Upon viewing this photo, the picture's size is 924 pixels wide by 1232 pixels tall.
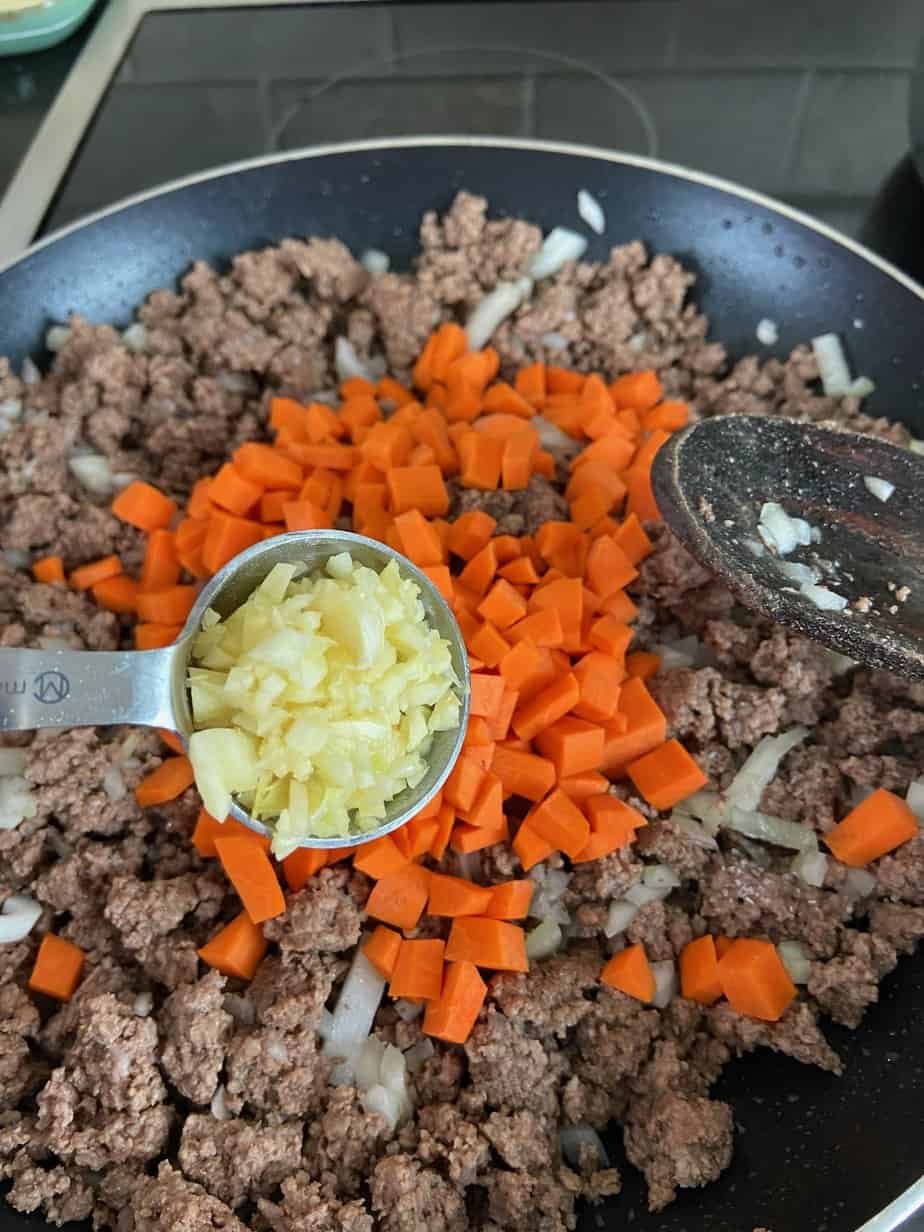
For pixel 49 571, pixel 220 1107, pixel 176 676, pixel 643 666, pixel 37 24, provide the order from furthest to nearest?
pixel 37 24
pixel 49 571
pixel 643 666
pixel 176 676
pixel 220 1107

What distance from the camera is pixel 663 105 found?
2588 mm

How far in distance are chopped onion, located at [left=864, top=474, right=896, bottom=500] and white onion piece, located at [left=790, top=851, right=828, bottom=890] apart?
591 mm

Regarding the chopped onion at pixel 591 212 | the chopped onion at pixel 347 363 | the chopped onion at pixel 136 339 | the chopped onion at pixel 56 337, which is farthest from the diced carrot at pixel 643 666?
the chopped onion at pixel 56 337

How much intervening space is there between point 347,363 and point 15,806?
3.69ft

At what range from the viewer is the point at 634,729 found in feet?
5.27

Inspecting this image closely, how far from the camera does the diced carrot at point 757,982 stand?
4.67 feet

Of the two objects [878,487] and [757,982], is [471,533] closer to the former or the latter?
[878,487]

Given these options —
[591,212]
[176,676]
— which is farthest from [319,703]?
[591,212]

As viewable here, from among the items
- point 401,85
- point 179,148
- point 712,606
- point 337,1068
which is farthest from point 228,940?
point 401,85

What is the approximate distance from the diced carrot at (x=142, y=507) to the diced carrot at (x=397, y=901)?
844 mm

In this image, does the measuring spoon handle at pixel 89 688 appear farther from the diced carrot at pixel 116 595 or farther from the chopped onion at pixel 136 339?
the chopped onion at pixel 136 339

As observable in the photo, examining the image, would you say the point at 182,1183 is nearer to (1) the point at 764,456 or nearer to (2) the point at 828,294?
(1) the point at 764,456

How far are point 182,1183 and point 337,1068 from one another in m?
0.25

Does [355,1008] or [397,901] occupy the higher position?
[397,901]
